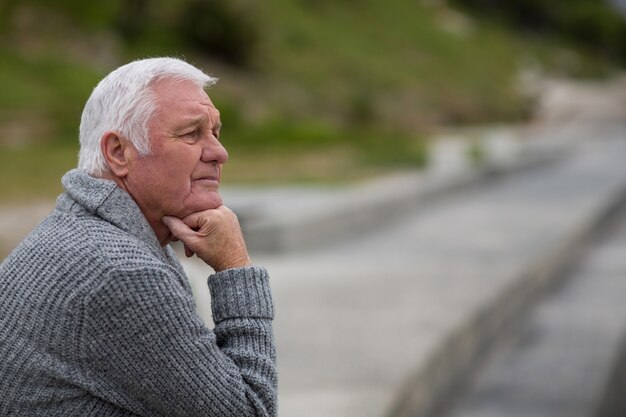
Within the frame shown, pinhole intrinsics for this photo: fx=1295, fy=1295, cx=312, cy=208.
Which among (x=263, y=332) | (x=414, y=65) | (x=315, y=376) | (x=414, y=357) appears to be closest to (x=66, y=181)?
(x=263, y=332)

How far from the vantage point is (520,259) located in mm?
10617

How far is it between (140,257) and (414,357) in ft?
13.6

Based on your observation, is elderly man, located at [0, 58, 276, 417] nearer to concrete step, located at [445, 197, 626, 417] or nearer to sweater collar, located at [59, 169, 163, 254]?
sweater collar, located at [59, 169, 163, 254]

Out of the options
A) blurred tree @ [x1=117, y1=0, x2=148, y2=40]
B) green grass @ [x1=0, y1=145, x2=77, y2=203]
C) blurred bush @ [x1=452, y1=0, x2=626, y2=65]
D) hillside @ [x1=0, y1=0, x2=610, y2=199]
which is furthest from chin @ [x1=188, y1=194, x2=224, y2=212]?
blurred bush @ [x1=452, y1=0, x2=626, y2=65]

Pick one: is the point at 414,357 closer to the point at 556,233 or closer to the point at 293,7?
the point at 556,233

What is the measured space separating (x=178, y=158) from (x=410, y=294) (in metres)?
6.38

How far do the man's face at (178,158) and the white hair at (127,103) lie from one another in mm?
15

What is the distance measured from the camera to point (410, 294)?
28.2ft

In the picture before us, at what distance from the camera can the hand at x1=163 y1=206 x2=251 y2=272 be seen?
7.89 ft

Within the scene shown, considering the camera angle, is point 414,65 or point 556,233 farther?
point 414,65

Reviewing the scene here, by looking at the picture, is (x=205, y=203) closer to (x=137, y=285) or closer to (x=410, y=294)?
(x=137, y=285)

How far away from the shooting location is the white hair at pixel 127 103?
2.29m

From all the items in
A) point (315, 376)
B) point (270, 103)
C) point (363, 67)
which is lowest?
point (315, 376)

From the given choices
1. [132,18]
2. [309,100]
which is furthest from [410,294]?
[309,100]
